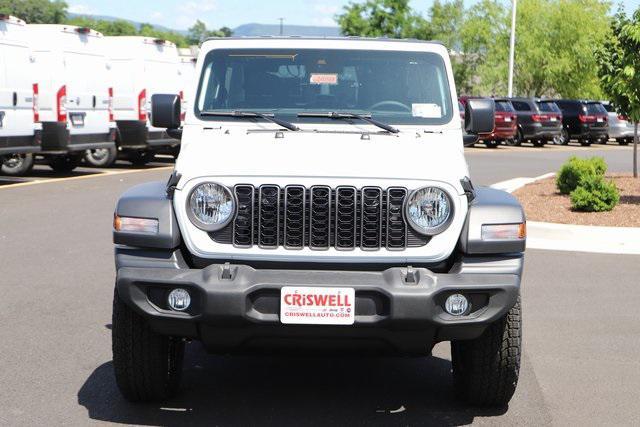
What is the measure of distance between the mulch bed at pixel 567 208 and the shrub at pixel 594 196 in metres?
0.12

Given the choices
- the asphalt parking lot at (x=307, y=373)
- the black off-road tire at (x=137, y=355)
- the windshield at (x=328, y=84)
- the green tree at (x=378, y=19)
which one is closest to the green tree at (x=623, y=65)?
the asphalt parking lot at (x=307, y=373)

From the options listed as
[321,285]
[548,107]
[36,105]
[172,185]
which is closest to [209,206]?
[172,185]

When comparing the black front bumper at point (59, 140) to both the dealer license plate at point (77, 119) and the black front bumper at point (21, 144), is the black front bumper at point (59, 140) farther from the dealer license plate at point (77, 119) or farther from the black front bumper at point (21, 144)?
the black front bumper at point (21, 144)

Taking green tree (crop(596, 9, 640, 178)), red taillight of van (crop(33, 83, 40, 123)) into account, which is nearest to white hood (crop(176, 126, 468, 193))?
green tree (crop(596, 9, 640, 178))

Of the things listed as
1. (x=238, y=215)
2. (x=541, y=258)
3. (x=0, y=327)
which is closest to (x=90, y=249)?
(x=0, y=327)

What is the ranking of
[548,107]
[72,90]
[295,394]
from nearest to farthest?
[295,394]
[72,90]
[548,107]

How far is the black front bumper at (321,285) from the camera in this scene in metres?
5.22

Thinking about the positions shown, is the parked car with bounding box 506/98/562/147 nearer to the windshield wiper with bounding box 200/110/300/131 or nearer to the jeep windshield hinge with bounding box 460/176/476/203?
the windshield wiper with bounding box 200/110/300/131

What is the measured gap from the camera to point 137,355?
5715mm

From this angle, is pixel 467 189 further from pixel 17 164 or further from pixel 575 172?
pixel 17 164

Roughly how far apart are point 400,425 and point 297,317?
2.97ft

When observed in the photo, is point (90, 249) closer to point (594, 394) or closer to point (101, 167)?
point (594, 394)

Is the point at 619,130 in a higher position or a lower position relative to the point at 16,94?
lower

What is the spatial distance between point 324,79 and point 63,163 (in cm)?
1581
